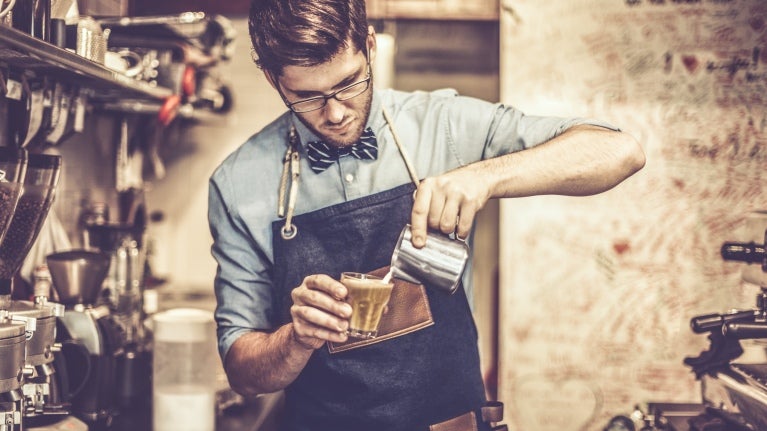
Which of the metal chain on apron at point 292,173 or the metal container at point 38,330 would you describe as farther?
the metal chain on apron at point 292,173

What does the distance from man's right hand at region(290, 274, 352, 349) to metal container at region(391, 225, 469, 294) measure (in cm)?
13

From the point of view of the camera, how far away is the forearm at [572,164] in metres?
1.51

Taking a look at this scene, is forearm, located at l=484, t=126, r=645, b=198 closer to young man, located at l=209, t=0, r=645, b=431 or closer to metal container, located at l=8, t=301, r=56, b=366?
young man, located at l=209, t=0, r=645, b=431

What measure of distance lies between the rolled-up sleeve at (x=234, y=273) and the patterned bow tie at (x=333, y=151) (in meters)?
0.22

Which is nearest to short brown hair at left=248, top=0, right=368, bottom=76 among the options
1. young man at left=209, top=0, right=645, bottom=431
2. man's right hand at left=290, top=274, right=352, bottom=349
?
young man at left=209, top=0, right=645, bottom=431

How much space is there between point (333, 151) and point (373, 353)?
51 centimetres

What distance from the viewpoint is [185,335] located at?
239cm

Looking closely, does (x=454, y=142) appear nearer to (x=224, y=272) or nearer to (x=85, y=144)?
(x=224, y=272)

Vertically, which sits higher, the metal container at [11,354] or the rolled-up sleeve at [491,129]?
the rolled-up sleeve at [491,129]

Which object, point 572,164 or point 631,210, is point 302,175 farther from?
point 631,210

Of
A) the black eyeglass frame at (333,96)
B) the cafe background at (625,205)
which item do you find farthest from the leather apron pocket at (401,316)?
the cafe background at (625,205)

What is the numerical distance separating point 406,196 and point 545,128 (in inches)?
14.6

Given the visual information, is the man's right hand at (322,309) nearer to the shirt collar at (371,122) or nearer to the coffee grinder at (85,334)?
the shirt collar at (371,122)

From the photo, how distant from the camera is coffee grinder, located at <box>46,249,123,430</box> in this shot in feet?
6.66
